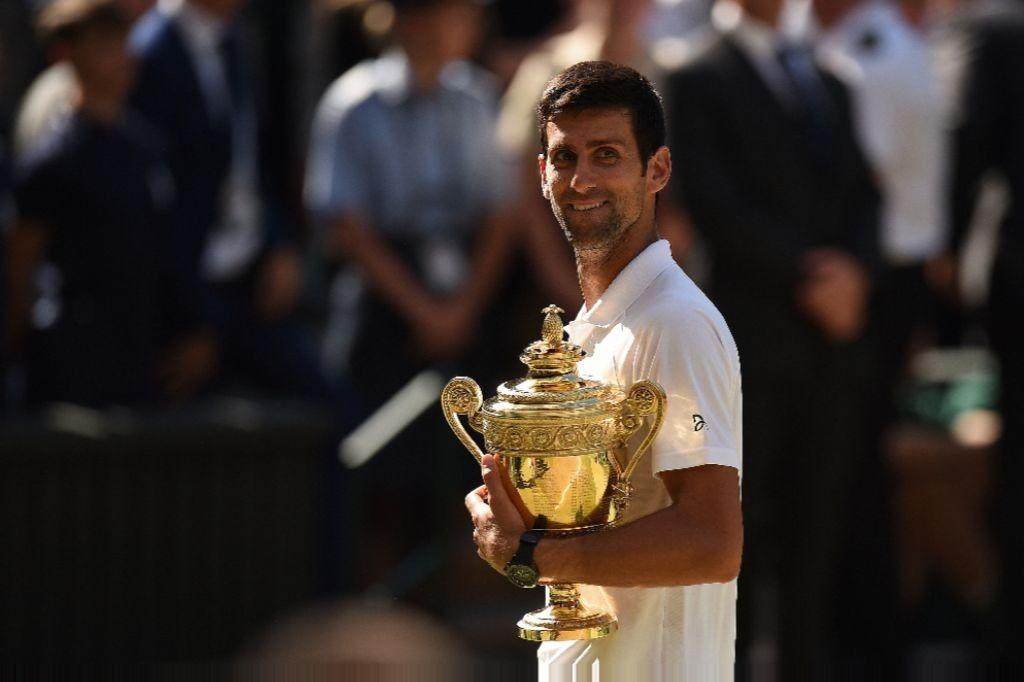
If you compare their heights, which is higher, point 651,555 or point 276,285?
point 276,285

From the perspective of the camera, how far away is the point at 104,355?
293 inches

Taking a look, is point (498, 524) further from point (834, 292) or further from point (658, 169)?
point (834, 292)

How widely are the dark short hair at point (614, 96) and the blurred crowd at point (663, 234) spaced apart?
3.41m

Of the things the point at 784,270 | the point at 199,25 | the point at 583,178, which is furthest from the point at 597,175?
the point at 199,25

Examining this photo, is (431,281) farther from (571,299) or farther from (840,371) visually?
(840,371)

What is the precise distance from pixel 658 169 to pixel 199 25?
5.03 meters

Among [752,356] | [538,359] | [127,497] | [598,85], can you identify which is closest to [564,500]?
[538,359]

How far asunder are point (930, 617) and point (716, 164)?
263 centimetres

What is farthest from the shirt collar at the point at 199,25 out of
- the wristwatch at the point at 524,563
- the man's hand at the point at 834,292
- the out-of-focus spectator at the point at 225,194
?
the wristwatch at the point at 524,563

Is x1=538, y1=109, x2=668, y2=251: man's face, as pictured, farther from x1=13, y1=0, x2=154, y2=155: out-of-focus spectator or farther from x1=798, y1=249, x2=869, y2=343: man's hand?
x1=13, y1=0, x2=154, y2=155: out-of-focus spectator

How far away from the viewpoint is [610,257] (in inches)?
132

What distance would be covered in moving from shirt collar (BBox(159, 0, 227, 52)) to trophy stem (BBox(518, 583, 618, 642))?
5.01 metres

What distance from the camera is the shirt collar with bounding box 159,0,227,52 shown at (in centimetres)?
799

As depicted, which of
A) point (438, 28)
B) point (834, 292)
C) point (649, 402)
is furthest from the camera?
point (438, 28)
